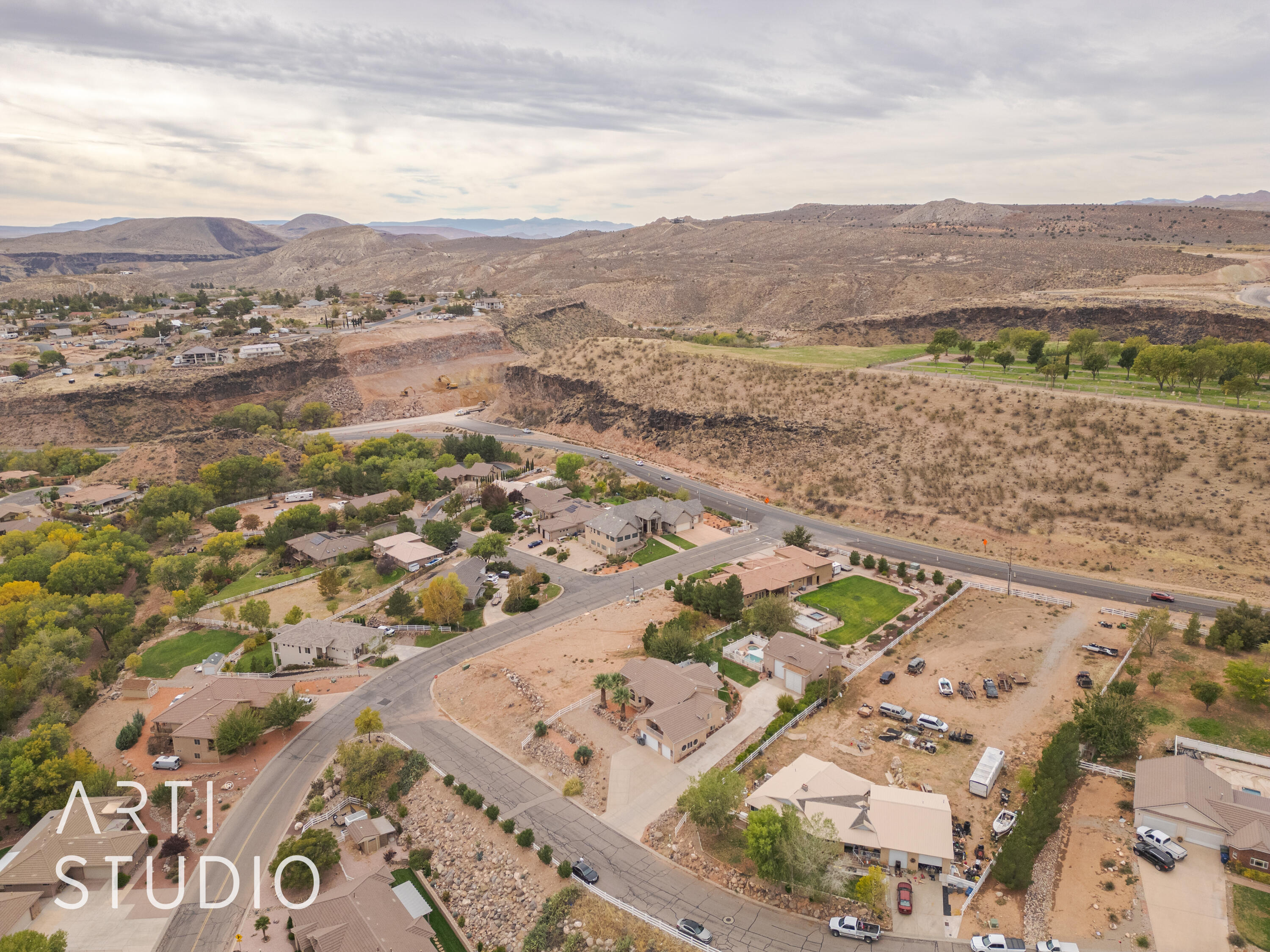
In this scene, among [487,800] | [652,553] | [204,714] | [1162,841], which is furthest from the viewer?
[652,553]

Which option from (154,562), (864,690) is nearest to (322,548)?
(154,562)

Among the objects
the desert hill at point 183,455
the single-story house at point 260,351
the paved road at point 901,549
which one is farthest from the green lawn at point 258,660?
the single-story house at point 260,351

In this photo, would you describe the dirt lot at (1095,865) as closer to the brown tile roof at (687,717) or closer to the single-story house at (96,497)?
the brown tile roof at (687,717)

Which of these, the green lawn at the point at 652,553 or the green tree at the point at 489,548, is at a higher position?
the green tree at the point at 489,548

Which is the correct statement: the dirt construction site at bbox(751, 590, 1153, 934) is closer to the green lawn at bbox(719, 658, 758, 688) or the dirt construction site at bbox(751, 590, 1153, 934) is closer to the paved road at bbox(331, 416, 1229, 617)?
the paved road at bbox(331, 416, 1229, 617)

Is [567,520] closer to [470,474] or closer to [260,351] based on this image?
[470,474]

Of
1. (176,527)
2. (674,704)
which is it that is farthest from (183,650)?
(674,704)

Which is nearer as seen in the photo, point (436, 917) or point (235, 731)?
point (436, 917)
